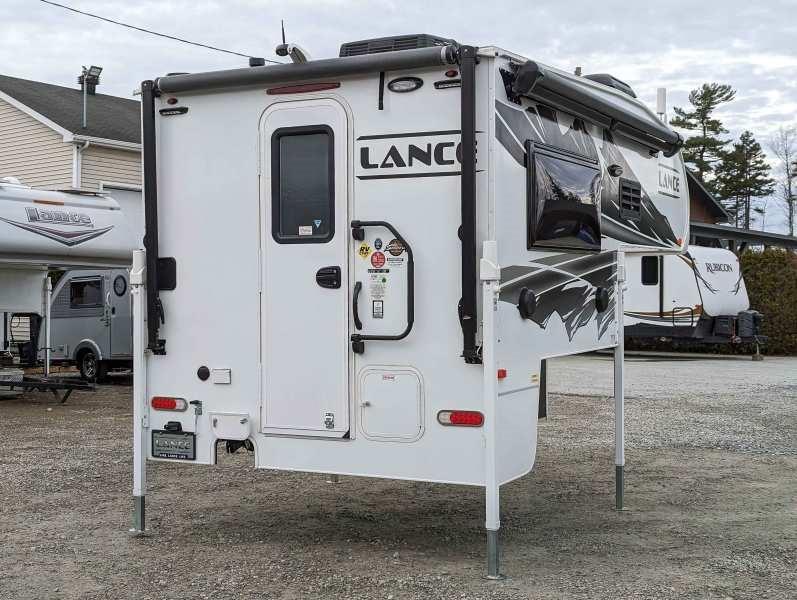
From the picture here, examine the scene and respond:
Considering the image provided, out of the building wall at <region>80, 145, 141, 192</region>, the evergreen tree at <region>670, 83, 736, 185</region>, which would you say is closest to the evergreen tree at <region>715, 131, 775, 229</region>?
the evergreen tree at <region>670, 83, 736, 185</region>

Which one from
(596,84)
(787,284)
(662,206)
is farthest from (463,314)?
(787,284)

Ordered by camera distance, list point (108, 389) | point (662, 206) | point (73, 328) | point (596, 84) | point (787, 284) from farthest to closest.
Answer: point (787, 284) < point (73, 328) < point (108, 389) < point (662, 206) < point (596, 84)

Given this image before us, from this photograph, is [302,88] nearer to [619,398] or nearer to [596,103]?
[596,103]

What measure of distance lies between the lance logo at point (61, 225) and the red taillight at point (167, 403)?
818cm

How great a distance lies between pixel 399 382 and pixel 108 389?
1188 cm

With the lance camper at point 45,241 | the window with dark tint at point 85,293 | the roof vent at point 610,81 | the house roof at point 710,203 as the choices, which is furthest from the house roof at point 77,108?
the house roof at point 710,203

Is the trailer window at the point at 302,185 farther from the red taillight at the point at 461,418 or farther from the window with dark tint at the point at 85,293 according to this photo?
the window with dark tint at the point at 85,293

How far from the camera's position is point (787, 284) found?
78.4ft

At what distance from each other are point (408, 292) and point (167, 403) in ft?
5.67

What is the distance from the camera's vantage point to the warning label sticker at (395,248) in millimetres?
5453

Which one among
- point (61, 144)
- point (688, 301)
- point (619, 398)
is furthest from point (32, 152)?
point (619, 398)

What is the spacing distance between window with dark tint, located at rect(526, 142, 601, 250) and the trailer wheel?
41.4ft

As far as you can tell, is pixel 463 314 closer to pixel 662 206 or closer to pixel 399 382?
pixel 399 382

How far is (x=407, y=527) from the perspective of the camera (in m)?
6.68
